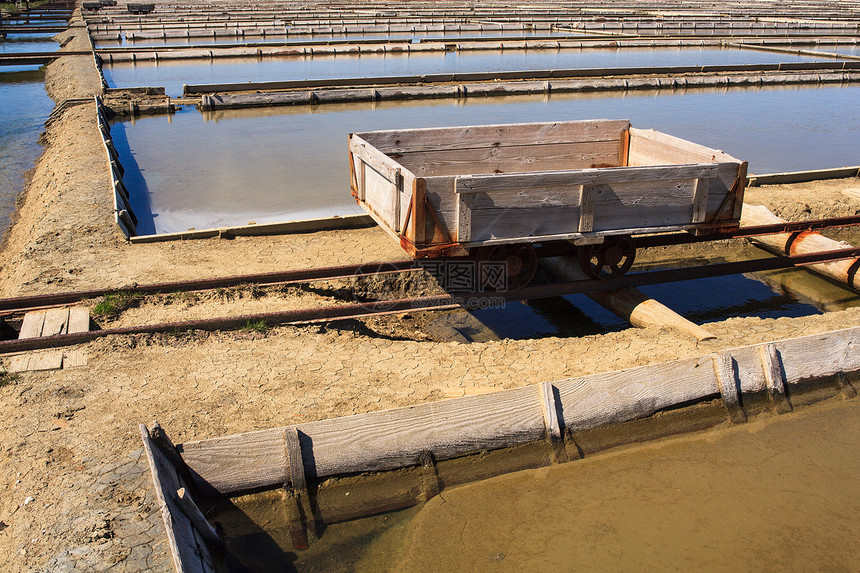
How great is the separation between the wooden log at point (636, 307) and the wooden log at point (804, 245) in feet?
9.70

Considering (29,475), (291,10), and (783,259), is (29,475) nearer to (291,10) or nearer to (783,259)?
(783,259)

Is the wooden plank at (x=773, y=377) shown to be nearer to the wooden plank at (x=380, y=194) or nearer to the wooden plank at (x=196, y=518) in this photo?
the wooden plank at (x=380, y=194)

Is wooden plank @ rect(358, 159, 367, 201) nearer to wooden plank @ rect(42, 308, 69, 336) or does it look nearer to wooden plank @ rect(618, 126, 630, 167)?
wooden plank @ rect(42, 308, 69, 336)

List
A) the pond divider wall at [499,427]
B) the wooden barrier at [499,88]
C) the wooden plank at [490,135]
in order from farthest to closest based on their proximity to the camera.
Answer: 1. the wooden barrier at [499,88]
2. the wooden plank at [490,135]
3. the pond divider wall at [499,427]

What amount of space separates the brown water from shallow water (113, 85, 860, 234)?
6.20m

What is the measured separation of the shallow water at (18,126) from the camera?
12781 millimetres

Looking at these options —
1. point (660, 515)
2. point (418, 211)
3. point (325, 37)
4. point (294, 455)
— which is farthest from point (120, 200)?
point (325, 37)

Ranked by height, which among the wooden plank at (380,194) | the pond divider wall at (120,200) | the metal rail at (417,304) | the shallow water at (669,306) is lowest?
the shallow water at (669,306)

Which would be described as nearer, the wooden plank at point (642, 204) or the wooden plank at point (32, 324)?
the wooden plank at point (32, 324)

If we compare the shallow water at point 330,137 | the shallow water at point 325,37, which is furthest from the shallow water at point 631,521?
the shallow water at point 325,37

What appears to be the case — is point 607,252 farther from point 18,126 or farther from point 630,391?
point 18,126

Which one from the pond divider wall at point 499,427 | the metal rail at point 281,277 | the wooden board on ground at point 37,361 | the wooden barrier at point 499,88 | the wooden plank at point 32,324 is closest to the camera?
the pond divider wall at point 499,427

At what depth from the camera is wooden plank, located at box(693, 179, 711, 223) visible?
6.56 m

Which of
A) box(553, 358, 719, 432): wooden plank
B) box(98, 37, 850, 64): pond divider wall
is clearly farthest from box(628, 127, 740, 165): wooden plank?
box(98, 37, 850, 64): pond divider wall
